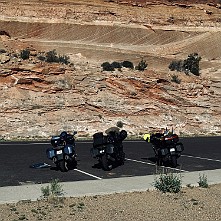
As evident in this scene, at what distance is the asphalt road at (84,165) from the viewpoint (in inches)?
464

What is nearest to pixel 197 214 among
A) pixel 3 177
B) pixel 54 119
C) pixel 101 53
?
pixel 3 177

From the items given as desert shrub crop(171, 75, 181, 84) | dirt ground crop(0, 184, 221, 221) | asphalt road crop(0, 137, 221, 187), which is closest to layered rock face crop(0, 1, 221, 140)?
desert shrub crop(171, 75, 181, 84)

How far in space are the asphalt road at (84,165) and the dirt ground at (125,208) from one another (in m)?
2.42

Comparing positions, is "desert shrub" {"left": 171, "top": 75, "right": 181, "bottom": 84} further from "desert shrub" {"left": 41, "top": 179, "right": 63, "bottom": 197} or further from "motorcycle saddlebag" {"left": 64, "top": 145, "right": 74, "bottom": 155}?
"desert shrub" {"left": 41, "top": 179, "right": 63, "bottom": 197}

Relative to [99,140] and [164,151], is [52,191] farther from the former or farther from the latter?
[164,151]

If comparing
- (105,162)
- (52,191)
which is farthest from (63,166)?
(52,191)

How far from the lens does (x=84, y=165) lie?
14.2 metres

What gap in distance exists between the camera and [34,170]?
12953 mm

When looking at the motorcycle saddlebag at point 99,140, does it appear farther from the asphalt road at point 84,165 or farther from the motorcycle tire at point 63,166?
the motorcycle tire at point 63,166

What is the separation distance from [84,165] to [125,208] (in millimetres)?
5878

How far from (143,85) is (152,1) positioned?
3953cm

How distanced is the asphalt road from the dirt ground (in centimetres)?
242

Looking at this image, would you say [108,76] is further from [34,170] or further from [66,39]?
[66,39]

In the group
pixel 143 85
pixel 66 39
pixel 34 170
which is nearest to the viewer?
pixel 34 170
